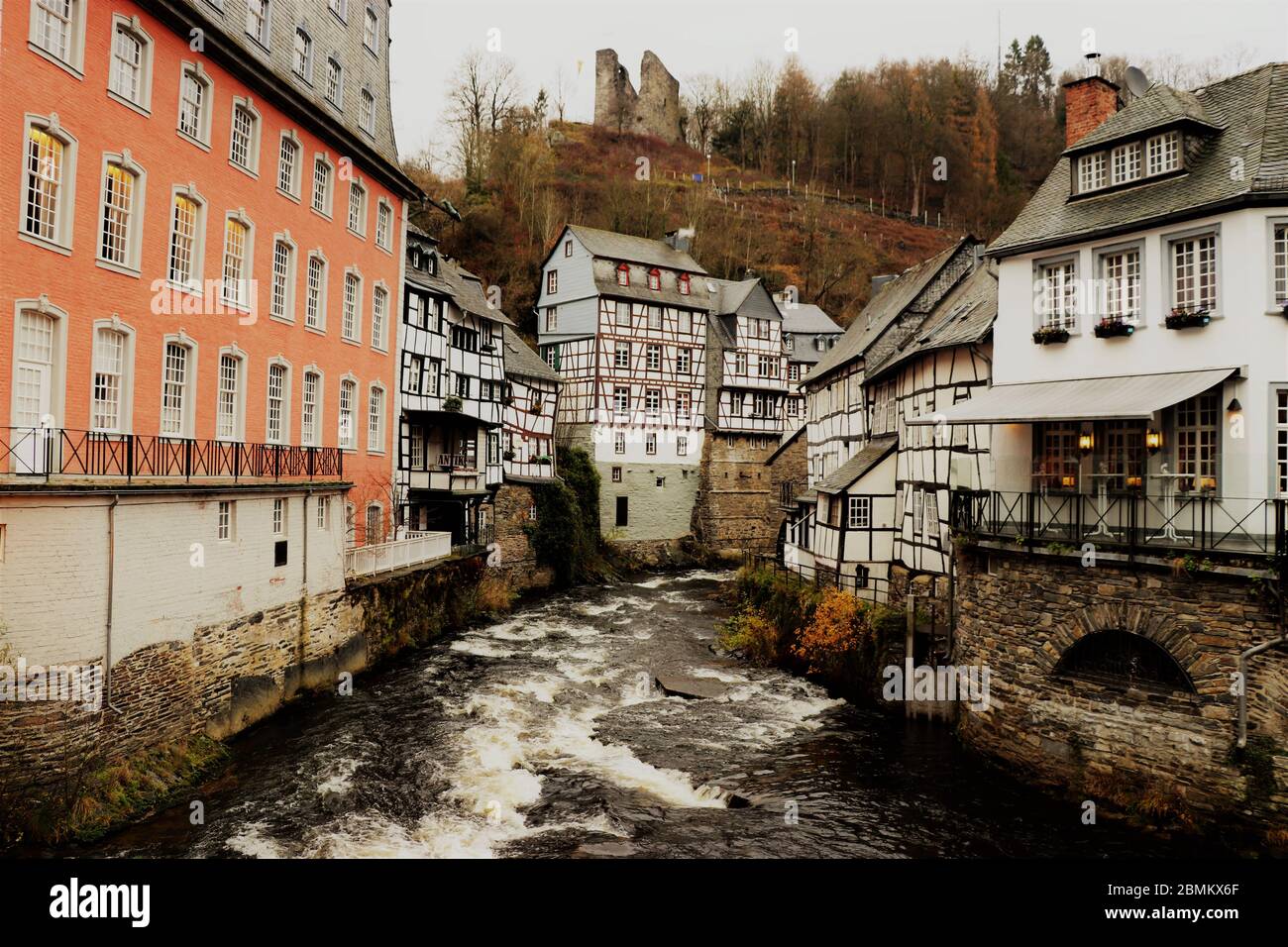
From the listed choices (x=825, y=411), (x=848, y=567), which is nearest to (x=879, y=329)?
(x=825, y=411)

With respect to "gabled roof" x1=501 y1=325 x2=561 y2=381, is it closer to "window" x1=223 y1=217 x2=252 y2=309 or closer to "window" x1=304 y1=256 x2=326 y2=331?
"window" x1=304 y1=256 x2=326 y2=331

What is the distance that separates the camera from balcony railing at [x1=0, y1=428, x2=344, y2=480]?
482 inches

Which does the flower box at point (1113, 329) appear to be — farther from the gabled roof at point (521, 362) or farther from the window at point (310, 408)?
the gabled roof at point (521, 362)

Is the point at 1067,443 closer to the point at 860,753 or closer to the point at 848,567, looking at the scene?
the point at 860,753

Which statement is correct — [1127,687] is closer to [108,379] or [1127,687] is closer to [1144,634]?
[1144,634]

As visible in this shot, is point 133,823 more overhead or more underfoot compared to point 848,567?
more underfoot

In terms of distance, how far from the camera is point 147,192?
1489 cm

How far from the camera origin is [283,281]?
1973 centimetres

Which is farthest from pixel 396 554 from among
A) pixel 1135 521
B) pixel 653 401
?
pixel 653 401

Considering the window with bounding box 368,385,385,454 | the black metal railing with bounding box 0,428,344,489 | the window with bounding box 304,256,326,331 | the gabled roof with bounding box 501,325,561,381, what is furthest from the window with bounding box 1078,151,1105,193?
the gabled roof with bounding box 501,325,561,381

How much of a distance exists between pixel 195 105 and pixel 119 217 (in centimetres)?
359

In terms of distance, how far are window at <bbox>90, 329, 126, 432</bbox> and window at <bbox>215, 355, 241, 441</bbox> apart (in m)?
2.75

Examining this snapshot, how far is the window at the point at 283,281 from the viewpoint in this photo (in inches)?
764
